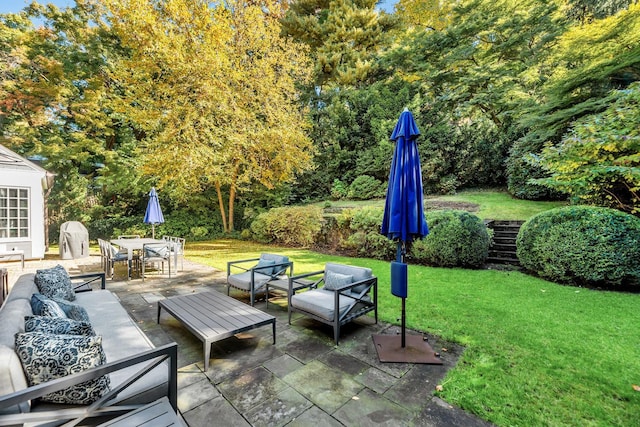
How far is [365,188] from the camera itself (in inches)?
614

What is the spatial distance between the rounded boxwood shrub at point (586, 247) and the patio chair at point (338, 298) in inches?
178

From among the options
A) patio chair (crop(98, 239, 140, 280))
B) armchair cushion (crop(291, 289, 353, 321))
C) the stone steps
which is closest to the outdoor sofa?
armchair cushion (crop(291, 289, 353, 321))

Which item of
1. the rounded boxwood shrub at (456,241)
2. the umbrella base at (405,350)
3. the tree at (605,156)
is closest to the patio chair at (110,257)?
the umbrella base at (405,350)

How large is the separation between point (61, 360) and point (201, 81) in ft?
33.9

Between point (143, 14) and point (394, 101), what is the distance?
12.9 metres

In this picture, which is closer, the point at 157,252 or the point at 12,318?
the point at 12,318

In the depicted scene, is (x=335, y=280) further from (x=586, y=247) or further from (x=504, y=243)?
(x=504, y=243)

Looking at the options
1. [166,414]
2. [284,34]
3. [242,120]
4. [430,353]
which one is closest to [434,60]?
[284,34]

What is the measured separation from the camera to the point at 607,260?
5387 millimetres

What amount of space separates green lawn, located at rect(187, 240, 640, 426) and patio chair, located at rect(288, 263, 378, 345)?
70 cm

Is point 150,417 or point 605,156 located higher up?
point 605,156

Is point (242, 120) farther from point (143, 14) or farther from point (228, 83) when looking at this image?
point (143, 14)

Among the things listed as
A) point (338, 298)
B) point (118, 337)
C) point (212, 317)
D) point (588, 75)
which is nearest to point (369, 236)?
point (338, 298)

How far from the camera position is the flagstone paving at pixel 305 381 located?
2.32 meters
